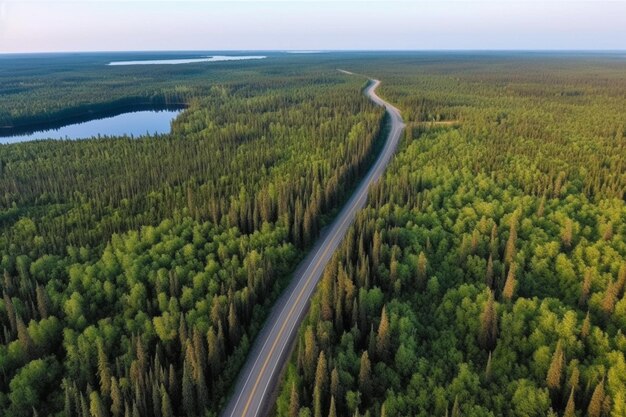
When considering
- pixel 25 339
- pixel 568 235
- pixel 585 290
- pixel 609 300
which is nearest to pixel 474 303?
pixel 585 290

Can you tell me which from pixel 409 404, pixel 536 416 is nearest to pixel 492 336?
pixel 536 416

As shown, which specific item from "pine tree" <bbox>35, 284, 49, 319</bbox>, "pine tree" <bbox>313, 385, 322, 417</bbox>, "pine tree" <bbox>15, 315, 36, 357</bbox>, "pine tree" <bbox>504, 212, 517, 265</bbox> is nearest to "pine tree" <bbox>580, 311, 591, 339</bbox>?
"pine tree" <bbox>504, 212, 517, 265</bbox>

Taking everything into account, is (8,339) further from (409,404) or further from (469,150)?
(469,150)

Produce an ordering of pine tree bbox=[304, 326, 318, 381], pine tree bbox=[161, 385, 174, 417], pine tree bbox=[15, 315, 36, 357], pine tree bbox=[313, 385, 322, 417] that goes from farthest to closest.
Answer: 1. pine tree bbox=[15, 315, 36, 357]
2. pine tree bbox=[304, 326, 318, 381]
3. pine tree bbox=[161, 385, 174, 417]
4. pine tree bbox=[313, 385, 322, 417]

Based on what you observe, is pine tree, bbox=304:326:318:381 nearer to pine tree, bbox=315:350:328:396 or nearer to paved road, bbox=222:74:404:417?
pine tree, bbox=315:350:328:396

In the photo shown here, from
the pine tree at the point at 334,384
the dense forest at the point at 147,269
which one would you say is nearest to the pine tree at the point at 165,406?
the dense forest at the point at 147,269

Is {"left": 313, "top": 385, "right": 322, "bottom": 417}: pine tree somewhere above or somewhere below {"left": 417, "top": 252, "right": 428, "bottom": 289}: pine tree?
below

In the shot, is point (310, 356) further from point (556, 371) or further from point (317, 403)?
point (556, 371)
